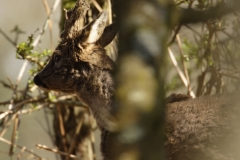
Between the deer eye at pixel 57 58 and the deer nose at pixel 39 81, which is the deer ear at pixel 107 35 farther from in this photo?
the deer nose at pixel 39 81

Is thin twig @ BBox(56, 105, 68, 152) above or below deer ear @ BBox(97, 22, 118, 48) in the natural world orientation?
below

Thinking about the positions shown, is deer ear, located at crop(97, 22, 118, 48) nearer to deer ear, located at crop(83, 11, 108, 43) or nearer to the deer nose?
deer ear, located at crop(83, 11, 108, 43)

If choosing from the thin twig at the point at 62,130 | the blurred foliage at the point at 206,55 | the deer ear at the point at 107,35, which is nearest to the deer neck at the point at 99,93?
the deer ear at the point at 107,35

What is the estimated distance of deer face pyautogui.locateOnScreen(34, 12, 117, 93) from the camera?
15.4ft

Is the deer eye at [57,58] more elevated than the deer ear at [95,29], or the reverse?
the deer ear at [95,29]

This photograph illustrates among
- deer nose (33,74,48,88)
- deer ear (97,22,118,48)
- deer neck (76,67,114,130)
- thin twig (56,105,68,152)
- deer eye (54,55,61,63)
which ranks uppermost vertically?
deer ear (97,22,118,48)

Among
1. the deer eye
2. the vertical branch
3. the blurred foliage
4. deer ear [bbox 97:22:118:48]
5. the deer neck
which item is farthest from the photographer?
the blurred foliage

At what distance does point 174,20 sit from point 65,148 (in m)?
4.28

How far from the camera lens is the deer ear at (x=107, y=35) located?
4691 millimetres

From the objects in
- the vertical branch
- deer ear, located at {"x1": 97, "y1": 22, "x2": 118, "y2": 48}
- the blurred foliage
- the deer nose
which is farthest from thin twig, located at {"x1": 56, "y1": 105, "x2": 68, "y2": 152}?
the vertical branch

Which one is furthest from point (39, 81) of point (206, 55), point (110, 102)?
point (206, 55)

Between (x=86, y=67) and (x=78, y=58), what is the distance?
118 mm

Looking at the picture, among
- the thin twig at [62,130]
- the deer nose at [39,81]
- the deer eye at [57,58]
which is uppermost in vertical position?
the deer eye at [57,58]

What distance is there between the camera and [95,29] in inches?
184
